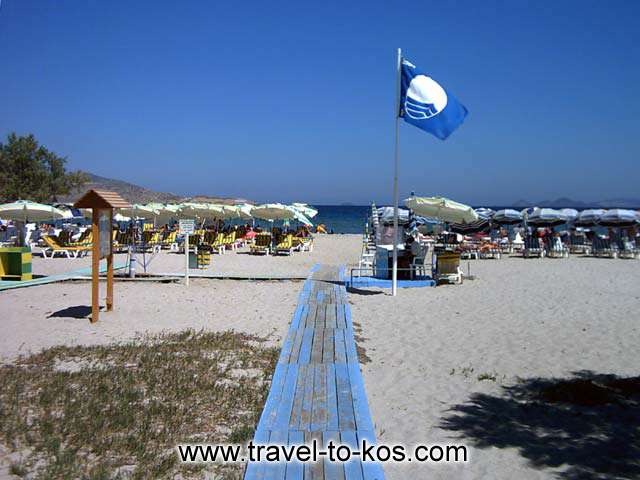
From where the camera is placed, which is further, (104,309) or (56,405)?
(104,309)

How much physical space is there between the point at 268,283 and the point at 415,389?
8108mm

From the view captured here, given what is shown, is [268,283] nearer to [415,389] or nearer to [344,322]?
[344,322]

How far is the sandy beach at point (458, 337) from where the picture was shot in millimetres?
4367

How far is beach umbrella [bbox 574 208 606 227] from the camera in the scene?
74.1 ft

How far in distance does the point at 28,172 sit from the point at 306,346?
36626 mm

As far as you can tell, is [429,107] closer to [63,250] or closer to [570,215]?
[63,250]

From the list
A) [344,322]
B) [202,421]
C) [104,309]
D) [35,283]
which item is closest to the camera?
[202,421]

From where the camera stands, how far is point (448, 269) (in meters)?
13.2

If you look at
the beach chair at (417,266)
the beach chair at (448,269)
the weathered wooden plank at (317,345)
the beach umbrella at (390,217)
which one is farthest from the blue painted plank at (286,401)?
the beach umbrella at (390,217)

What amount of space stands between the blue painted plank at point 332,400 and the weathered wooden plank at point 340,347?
0.25 m

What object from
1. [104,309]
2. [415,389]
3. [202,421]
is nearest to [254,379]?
[202,421]

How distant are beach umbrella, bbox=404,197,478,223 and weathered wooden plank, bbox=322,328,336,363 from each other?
23.0 feet

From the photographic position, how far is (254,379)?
18.8 ft

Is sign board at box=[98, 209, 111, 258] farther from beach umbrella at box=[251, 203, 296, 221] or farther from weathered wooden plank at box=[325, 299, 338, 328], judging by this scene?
beach umbrella at box=[251, 203, 296, 221]
